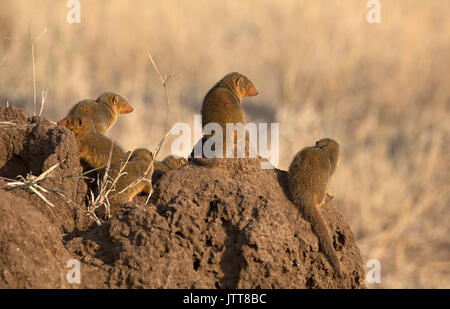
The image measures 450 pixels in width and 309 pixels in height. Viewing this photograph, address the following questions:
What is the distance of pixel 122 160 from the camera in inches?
175

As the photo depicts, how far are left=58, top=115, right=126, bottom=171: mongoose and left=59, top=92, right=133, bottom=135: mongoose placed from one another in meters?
0.40

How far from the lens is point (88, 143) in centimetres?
441

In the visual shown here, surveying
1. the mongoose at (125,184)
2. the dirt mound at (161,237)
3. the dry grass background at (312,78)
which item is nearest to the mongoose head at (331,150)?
the dirt mound at (161,237)

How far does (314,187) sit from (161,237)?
1.19m

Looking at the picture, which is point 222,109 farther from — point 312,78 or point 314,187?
point 312,78

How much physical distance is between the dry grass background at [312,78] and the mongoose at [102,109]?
490 centimetres

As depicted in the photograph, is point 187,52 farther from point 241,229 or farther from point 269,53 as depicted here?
point 241,229

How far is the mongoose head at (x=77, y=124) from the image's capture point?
14.4 feet

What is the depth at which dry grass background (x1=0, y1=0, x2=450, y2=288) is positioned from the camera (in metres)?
11.0

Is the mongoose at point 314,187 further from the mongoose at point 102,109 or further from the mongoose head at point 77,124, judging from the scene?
the mongoose at point 102,109

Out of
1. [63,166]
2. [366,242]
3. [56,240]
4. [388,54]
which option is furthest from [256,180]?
[388,54]

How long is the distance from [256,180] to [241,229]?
2.47 ft

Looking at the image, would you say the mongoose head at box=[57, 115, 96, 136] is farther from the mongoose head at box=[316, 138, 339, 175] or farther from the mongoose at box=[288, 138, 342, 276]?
the mongoose head at box=[316, 138, 339, 175]

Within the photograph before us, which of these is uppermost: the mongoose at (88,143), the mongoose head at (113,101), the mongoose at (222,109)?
the mongoose head at (113,101)
